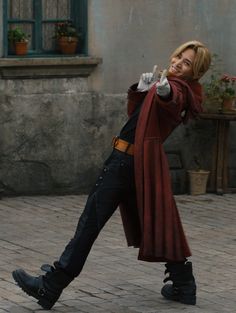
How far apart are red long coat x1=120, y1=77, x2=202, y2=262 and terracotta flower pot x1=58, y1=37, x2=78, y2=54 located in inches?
163

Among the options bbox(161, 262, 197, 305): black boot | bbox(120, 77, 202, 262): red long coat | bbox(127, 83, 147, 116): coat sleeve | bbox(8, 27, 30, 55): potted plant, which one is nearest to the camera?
bbox(120, 77, 202, 262): red long coat

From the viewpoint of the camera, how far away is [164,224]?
6.86 m

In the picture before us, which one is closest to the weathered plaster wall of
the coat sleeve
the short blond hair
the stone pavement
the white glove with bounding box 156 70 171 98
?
the stone pavement

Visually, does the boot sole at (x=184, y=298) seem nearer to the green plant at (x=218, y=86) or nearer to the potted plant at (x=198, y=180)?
the potted plant at (x=198, y=180)

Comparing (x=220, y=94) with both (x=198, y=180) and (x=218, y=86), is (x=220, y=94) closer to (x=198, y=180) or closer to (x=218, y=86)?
(x=218, y=86)

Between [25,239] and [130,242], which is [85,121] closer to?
[25,239]

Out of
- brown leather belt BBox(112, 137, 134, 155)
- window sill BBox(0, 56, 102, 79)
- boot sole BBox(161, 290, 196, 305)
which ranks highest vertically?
window sill BBox(0, 56, 102, 79)

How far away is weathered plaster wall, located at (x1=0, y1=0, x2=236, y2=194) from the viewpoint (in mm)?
10797

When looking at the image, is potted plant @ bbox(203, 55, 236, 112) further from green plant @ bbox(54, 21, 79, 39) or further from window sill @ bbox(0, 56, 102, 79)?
green plant @ bbox(54, 21, 79, 39)

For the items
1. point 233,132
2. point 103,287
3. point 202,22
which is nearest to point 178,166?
point 233,132

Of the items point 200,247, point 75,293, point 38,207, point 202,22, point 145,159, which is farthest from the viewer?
point 202,22

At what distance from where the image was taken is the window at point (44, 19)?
1091 cm

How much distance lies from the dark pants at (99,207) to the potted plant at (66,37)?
4.21 metres

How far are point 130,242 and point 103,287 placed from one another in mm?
526
